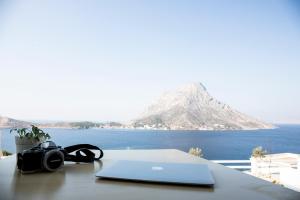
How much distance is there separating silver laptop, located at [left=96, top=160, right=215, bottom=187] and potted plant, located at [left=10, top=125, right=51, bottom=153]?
43 cm

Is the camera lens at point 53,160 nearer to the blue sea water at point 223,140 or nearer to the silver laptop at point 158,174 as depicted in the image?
the silver laptop at point 158,174

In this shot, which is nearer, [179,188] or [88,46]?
[179,188]

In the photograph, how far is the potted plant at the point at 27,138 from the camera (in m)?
0.92

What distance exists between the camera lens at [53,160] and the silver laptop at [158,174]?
0.13 m

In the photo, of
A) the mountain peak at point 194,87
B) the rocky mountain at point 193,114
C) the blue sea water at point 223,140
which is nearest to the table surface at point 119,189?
the blue sea water at point 223,140

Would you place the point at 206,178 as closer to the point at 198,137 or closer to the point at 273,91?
the point at 198,137

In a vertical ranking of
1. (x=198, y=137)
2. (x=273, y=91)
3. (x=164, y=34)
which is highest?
(x=164, y=34)

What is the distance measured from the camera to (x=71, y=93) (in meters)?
30.0

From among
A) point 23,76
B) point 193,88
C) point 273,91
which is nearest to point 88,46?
point 23,76

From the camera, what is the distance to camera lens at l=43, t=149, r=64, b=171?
0.60 m

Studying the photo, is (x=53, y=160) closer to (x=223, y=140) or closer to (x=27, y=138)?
(x=27, y=138)

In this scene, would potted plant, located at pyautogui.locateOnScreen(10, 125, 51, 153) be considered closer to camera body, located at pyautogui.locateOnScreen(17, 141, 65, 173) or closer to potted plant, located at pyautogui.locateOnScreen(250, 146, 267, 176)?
camera body, located at pyautogui.locateOnScreen(17, 141, 65, 173)

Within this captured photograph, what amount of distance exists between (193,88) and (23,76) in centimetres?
1784

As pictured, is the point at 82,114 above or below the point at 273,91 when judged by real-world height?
below
